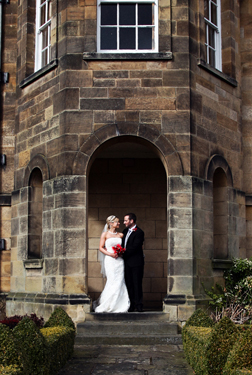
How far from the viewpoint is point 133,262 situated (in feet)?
31.7

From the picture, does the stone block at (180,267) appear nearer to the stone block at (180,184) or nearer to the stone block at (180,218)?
the stone block at (180,218)

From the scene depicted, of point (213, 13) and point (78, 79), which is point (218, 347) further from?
point (213, 13)

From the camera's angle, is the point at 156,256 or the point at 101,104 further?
the point at 156,256

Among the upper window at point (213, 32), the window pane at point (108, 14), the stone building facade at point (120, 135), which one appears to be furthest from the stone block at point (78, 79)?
the upper window at point (213, 32)

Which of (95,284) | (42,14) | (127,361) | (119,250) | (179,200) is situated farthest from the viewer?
(95,284)

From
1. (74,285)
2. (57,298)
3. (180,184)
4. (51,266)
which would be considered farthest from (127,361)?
(180,184)

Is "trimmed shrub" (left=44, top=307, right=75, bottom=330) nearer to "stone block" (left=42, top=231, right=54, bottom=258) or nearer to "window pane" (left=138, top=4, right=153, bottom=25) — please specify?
"stone block" (left=42, top=231, right=54, bottom=258)

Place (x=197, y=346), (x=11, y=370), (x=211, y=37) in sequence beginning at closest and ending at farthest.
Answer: (x=11, y=370) → (x=197, y=346) → (x=211, y=37)

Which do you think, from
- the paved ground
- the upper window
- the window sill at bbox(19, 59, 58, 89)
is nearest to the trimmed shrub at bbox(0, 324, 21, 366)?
the paved ground

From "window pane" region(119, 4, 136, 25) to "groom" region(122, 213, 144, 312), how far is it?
3.72 m

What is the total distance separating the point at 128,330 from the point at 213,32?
640cm

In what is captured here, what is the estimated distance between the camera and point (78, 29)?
9.94 metres

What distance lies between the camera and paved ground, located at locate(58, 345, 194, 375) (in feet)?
Result: 21.4

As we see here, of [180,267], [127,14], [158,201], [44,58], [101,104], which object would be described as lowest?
[180,267]
